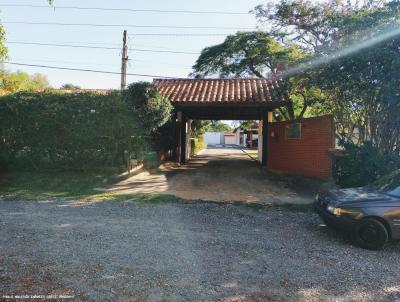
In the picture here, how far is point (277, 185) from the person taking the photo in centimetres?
1208

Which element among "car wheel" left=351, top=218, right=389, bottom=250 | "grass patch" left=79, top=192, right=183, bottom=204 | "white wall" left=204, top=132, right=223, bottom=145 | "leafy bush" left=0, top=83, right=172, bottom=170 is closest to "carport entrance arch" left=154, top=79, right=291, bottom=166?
"leafy bush" left=0, top=83, right=172, bottom=170

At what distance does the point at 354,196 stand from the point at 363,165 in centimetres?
378

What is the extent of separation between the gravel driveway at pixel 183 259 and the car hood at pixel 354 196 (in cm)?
70

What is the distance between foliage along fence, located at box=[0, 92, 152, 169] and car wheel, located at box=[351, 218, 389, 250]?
25.0 feet

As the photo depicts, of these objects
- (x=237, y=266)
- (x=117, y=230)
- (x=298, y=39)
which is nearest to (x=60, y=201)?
(x=117, y=230)

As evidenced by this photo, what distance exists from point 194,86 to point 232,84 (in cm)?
188

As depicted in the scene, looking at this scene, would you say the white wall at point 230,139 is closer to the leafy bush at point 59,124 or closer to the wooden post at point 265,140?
the wooden post at point 265,140

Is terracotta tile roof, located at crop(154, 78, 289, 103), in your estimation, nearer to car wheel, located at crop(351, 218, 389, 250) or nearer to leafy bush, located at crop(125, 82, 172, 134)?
leafy bush, located at crop(125, 82, 172, 134)

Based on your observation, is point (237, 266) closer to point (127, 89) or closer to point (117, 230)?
point (117, 230)

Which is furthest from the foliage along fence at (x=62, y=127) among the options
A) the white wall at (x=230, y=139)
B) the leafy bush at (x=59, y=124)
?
the white wall at (x=230, y=139)

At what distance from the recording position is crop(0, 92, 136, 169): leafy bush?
11531mm

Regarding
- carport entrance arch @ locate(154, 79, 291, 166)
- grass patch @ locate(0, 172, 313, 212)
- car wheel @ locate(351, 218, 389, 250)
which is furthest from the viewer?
carport entrance arch @ locate(154, 79, 291, 166)

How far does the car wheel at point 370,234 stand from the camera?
5902 mm

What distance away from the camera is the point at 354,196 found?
6469 millimetres
